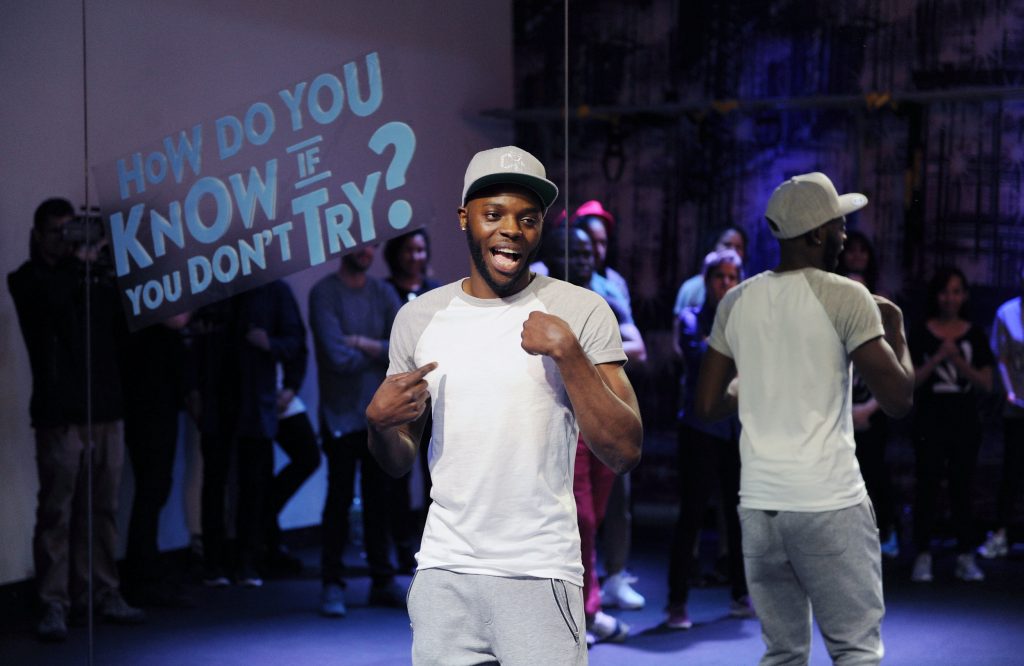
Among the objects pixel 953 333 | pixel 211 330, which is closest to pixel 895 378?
pixel 953 333

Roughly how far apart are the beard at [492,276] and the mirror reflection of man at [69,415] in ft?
7.16

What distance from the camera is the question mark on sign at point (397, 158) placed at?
4.34 m

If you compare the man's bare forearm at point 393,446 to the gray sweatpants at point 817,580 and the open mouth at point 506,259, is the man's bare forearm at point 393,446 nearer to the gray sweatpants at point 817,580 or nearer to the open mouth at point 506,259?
the open mouth at point 506,259

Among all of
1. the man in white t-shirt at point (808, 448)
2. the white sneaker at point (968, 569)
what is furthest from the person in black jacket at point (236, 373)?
the white sneaker at point (968, 569)

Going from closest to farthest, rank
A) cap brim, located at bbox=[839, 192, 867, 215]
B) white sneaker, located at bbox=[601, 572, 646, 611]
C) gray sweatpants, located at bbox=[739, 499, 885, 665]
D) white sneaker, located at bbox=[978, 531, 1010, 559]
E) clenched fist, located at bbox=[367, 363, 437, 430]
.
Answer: clenched fist, located at bbox=[367, 363, 437, 430] → gray sweatpants, located at bbox=[739, 499, 885, 665] → cap brim, located at bbox=[839, 192, 867, 215] → white sneaker, located at bbox=[978, 531, 1010, 559] → white sneaker, located at bbox=[601, 572, 646, 611]

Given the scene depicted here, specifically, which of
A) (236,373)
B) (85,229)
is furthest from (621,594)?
(85,229)

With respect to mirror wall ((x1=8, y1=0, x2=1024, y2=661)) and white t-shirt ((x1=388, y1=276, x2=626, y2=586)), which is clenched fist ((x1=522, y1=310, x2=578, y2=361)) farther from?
mirror wall ((x1=8, y1=0, x2=1024, y2=661))

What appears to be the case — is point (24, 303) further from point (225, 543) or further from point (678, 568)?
point (678, 568)

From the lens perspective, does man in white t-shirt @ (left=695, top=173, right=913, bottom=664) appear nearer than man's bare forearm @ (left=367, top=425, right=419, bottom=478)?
No

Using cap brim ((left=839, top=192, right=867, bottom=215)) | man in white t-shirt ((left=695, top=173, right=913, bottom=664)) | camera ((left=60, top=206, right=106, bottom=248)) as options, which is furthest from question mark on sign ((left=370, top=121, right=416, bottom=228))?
cap brim ((left=839, top=192, right=867, bottom=215))

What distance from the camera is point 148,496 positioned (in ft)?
14.4

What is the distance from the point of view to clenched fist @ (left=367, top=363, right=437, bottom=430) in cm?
254

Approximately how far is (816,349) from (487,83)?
1647 mm

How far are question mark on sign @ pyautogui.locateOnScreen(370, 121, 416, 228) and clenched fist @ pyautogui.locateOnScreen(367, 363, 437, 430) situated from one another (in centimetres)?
185
